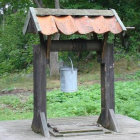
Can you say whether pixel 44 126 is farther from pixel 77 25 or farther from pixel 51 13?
pixel 51 13

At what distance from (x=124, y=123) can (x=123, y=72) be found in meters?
11.1

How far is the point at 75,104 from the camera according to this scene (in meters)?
9.51

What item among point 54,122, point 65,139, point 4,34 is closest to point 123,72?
point 4,34

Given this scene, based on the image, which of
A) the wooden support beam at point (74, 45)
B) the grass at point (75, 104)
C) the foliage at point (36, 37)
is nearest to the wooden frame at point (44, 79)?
the wooden support beam at point (74, 45)

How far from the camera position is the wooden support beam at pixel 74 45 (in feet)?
17.5

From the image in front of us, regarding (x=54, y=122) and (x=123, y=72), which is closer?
(x=54, y=122)

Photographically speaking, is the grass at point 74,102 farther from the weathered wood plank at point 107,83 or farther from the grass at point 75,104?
the weathered wood plank at point 107,83

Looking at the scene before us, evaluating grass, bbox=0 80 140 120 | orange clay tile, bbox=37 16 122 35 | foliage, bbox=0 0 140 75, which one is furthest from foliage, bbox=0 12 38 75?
orange clay tile, bbox=37 16 122 35

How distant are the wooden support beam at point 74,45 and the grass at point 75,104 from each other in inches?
113

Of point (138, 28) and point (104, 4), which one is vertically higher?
point (104, 4)

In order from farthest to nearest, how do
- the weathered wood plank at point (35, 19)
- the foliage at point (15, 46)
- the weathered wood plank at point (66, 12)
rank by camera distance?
the foliage at point (15, 46), the weathered wood plank at point (66, 12), the weathered wood plank at point (35, 19)

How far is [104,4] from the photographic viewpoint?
786 inches

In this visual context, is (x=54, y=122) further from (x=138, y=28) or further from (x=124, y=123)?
(x=138, y=28)

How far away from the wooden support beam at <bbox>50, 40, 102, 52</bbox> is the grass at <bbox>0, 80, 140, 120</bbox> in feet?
9.44
